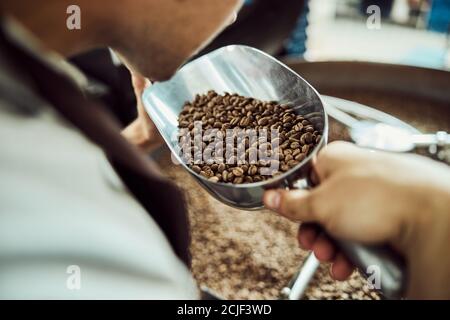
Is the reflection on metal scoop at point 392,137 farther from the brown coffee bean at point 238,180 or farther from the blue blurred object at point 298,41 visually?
the blue blurred object at point 298,41

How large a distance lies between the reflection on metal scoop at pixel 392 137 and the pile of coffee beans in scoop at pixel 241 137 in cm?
36

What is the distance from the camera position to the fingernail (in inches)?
25.0

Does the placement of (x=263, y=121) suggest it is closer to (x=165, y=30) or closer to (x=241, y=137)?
(x=241, y=137)

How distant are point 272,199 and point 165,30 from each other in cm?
33

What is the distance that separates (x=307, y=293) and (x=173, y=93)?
46cm

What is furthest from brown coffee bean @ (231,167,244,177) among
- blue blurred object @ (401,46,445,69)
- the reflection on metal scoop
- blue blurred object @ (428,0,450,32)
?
blue blurred object @ (428,0,450,32)

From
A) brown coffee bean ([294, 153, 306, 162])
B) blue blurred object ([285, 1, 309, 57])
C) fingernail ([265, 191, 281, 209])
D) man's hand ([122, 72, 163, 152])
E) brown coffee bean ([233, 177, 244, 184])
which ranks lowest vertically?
blue blurred object ([285, 1, 309, 57])

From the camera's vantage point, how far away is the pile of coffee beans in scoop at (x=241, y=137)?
2.45 feet

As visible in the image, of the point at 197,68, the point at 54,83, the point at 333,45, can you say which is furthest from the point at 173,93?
the point at 333,45

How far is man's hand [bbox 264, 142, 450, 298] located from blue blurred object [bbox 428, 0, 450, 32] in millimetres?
2517

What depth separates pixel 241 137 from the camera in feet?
2.69

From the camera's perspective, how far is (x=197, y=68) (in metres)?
0.93

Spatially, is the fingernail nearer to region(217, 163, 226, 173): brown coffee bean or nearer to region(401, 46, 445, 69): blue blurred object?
region(217, 163, 226, 173): brown coffee bean

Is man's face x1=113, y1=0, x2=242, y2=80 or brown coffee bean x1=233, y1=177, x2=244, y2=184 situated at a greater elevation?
man's face x1=113, y1=0, x2=242, y2=80
